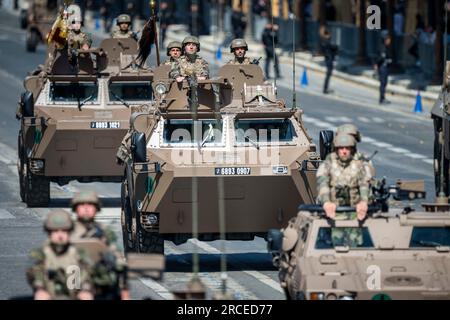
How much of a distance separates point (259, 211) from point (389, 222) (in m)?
5.27

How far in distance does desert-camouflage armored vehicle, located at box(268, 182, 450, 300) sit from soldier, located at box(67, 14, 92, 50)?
55.2 feet

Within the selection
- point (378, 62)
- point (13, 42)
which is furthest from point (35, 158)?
point (13, 42)

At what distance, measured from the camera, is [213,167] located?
95.8ft

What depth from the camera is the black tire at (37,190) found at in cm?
3834

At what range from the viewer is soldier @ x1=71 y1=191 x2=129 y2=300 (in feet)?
64.8

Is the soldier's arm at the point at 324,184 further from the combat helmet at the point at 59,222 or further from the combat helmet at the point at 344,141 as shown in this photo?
the combat helmet at the point at 59,222

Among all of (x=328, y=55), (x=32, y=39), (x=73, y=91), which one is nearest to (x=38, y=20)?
(x=32, y=39)

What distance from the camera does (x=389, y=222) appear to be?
24234 millimetres

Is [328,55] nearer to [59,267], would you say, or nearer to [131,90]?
[131,90]

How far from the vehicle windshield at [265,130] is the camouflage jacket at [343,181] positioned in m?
4.94

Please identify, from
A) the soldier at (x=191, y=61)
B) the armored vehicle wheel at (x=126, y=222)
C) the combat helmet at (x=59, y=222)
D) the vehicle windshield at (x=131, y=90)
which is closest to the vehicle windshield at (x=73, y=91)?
the vehicle windshield at (x=131, y=90)
